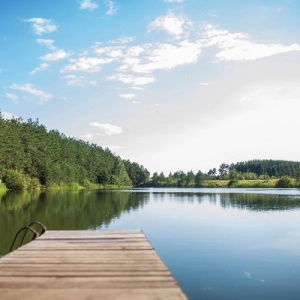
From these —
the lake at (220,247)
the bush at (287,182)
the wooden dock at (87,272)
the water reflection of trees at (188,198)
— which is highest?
the bush at (287,182)

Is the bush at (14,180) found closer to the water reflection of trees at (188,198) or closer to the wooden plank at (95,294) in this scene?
the water reflection of trees at (188,198)

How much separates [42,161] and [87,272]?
347 feet

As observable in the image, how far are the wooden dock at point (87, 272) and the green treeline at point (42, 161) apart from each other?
→ 79.7m

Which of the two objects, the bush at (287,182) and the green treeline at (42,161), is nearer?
the green treeline at (42,161)

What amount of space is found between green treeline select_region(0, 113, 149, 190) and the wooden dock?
79730 mm

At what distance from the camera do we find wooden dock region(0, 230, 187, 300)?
530cm

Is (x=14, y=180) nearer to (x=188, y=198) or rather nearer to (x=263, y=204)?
(x=188, y=198)

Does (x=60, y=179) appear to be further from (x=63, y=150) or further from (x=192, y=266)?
(x=192, y=266)

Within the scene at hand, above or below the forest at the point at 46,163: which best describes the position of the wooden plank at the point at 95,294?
below

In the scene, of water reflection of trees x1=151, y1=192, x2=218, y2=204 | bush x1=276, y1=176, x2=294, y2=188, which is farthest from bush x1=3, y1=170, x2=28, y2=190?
bush x1=276, y1=176, x2=294, y2=188

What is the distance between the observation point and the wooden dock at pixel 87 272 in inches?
209

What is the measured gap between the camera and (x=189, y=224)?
98.9 ft

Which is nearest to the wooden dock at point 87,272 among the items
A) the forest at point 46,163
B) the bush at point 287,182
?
the forest at point 46,163

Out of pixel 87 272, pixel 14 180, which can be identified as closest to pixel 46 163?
pixel 14 180
